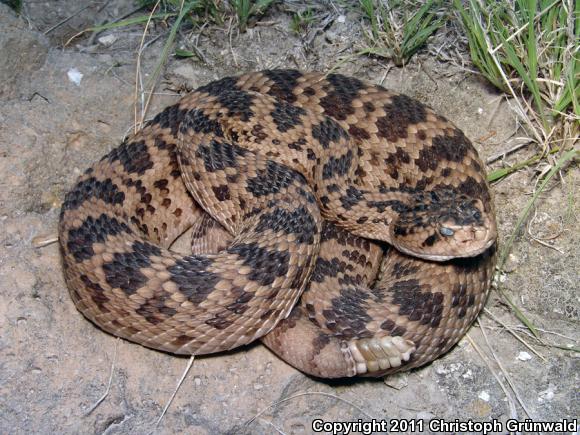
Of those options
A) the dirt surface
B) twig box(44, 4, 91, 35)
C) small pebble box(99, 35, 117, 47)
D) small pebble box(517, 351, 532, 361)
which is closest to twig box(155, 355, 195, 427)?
the dirt surface

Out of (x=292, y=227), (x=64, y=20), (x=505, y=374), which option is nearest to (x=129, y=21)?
(x=64, y=20)

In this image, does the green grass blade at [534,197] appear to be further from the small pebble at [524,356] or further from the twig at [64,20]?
the twig at [64,20]

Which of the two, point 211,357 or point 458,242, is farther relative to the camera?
point 211,357

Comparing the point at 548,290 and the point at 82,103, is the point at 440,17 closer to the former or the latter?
the point at 548,290

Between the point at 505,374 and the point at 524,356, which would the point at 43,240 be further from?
the point at 524,356

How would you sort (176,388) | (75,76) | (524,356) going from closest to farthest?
(176,388)
(524,356)
(75,76)

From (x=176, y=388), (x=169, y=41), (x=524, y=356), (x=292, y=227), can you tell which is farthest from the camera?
(x=169, y=41)

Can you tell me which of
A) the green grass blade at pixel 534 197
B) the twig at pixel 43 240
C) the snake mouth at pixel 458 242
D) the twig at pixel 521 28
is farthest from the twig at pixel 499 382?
the twig at pixel 43 240
